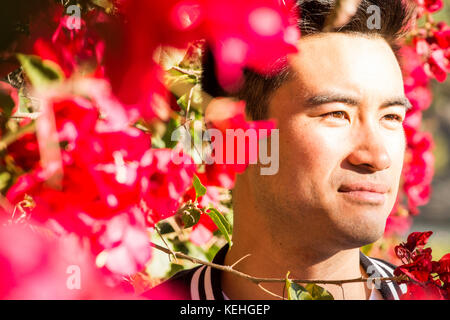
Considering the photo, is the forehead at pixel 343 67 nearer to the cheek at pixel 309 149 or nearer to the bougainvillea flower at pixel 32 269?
the cheek at pixel 309 149

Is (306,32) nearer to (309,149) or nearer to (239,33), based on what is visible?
(309,149)

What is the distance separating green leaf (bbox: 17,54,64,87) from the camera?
0.45m

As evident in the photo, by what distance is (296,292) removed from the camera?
82 centimetres

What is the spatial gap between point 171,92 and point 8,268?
510 millimetres

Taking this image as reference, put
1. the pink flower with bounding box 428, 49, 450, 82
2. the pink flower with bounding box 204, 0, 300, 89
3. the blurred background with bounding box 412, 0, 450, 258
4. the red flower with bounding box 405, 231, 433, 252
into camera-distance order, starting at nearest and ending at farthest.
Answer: the pink flower with bounding box 204, 0, 300, 89
the red flower with bounding box 405, 231, 433, 252
the pink flower with bounding box 428, 49, 450, 82
the blurred background with bounding box 412, 0, 450, 258

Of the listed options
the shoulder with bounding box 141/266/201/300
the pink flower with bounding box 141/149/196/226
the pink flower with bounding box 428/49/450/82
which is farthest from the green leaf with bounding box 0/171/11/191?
the pink flower with bounding box 428/49/450/82

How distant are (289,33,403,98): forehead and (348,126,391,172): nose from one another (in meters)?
0.07

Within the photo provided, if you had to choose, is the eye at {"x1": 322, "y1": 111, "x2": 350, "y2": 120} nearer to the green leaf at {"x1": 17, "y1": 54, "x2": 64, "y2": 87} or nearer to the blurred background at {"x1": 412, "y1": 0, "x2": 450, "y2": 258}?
the green leaf at {"x1": 17, "y1": 54, "x2": 64, "y2": 87}

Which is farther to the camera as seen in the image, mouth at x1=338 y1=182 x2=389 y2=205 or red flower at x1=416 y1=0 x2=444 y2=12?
red flower at x1=416 y1=0 x2=444 y2=12

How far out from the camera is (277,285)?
100 centimetres

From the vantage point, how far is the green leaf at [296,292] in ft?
2.66

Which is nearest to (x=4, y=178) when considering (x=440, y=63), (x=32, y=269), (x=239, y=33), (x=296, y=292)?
(x=32, y=269)

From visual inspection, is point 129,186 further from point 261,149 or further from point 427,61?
point 427,61
